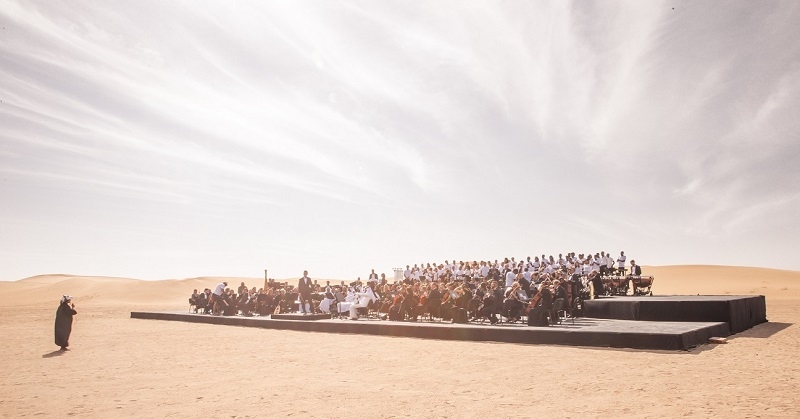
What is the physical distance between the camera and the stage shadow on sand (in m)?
14.8

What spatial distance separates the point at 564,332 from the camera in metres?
13.4

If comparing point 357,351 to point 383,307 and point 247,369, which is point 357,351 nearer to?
point 247,369

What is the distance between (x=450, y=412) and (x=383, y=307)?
1482 centimetres

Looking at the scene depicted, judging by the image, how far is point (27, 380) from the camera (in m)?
10.1

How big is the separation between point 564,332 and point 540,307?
7.47 ft

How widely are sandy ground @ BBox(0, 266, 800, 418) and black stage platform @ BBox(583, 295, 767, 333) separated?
2.79 feet

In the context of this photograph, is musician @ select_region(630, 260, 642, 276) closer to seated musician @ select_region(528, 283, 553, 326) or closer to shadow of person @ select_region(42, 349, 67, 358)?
seated musician @ select_region(528, 283, 553, 326)

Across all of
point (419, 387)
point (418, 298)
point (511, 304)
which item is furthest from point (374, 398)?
point (418, 298)

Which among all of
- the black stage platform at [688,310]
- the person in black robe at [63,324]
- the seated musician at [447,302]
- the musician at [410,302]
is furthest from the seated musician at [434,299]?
the person in black robe at [63,324]

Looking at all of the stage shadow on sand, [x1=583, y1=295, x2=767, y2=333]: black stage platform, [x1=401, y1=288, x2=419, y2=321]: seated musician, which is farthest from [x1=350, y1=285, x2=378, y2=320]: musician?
the stage shadow on sand

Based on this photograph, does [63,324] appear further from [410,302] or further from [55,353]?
[410,302]

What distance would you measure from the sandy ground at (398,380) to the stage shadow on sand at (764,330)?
11 cm

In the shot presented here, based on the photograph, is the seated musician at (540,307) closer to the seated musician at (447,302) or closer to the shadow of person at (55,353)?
the seated musician at (447,302)

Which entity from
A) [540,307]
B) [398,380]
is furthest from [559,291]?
[398,380]
